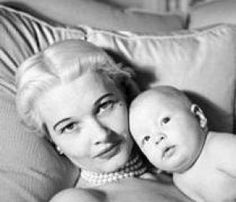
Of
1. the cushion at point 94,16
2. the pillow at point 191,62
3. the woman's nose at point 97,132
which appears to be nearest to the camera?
the woman's nose at point 97,132

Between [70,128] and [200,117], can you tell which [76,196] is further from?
[200,117]

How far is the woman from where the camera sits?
1054mm

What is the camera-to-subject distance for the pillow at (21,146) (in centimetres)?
111

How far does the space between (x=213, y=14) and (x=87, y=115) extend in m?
0.70

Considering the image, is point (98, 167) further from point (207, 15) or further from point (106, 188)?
point (207, 15)

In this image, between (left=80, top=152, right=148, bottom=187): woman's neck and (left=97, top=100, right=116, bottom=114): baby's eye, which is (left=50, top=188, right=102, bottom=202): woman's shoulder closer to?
(left=80, top=152, right=148, bottom=187): woman's neck

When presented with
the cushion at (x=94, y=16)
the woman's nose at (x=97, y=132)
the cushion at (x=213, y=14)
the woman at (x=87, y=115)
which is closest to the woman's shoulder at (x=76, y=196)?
the woman at (x=87, y=115)

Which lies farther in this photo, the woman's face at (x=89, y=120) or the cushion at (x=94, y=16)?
the cushion at (x=94, y=16)

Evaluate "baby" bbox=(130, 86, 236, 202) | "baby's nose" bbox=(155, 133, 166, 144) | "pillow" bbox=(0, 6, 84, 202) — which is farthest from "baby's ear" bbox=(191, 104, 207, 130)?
"pillow" bbox=(0, 6, 84, 202)

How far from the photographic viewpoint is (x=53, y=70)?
1066 millimetres

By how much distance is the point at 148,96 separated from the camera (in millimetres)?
1103

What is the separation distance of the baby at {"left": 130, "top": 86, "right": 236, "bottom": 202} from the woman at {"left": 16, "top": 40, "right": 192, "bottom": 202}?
5cm

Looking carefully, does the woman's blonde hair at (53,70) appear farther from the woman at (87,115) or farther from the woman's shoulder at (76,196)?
the woman's shoulder at (76,196)

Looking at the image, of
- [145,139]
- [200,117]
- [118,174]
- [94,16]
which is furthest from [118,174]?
[94,16]
